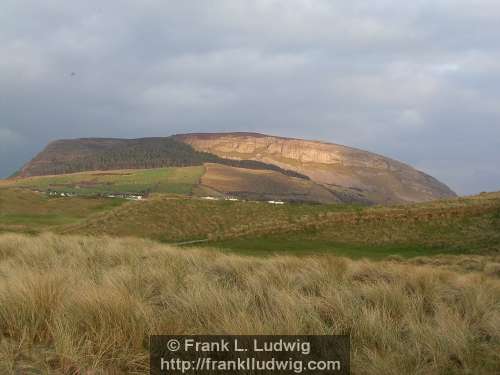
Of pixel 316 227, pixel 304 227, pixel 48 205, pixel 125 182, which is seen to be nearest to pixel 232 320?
pixel 304 227

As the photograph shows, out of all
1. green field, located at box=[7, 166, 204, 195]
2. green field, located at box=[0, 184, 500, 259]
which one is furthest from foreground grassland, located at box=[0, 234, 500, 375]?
green field, located at box=[7, 166, 204, 195]

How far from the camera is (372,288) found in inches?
244

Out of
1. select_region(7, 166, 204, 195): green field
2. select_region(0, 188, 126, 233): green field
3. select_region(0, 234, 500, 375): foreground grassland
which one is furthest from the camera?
select_region(7, 166, 204, 195): green field

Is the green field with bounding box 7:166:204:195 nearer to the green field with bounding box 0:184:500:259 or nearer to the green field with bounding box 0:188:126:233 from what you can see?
the green field with bounding box 0:188:126:233

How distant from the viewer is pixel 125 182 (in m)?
131

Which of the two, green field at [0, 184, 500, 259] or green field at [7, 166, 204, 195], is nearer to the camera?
green field at [0, 184, 500, 259]

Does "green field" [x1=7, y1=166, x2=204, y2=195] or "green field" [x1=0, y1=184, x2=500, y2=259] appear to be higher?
"green field" [x1=7, y1=166, x2=204, y2=195]

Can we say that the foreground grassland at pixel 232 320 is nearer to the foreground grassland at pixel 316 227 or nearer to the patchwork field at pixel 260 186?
the foreground grassland at pixel 316 227

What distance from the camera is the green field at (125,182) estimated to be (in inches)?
4596

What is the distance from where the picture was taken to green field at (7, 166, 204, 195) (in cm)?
11675

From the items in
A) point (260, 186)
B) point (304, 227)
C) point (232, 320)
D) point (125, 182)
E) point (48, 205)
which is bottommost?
point (304, 227)

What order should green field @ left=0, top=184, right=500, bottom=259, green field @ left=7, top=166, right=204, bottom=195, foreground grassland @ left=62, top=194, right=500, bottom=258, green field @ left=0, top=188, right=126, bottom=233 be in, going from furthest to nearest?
green field @ left=7, top=166, right=204, bottom=195, green field @ left=0, top=188, right=126, bottom=233, foreground grassland @ left=62, top=194, right=500, bottom=258, green field @ left=0, top=184, right=500, bottom=259

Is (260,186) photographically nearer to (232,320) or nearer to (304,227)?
(304,227)

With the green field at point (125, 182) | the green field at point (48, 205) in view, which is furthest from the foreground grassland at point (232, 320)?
the green field at point (125, 182)
